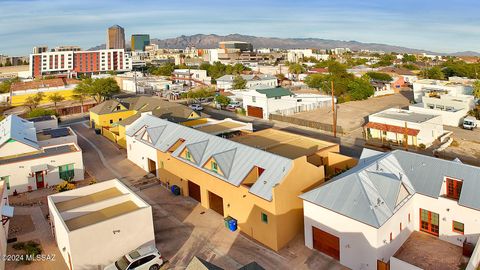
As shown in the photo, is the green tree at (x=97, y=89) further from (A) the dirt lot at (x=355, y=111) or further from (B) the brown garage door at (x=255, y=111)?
(A) the dirt lot at (x=355, y=111)

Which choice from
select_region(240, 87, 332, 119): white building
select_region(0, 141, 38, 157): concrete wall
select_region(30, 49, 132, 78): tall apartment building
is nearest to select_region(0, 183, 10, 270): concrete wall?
select_region(0, 141, 38, 157): concrete wall

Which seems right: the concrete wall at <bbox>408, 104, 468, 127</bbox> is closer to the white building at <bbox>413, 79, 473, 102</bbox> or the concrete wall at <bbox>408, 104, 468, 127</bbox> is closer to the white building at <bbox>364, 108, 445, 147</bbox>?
the white building at <bbox>364, 108, 445, 147</bbox>

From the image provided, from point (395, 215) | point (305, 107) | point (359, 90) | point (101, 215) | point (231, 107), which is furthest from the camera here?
point (359, 90)

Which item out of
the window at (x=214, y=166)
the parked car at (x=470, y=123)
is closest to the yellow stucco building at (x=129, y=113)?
the window at (x=214, y=166)

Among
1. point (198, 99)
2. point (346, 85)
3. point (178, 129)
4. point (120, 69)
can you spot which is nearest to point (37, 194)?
point (178, 129)

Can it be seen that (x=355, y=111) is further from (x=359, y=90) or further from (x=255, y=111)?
(x=255, y=111)

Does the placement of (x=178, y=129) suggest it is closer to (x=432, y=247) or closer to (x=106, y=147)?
(x=106, y=147)

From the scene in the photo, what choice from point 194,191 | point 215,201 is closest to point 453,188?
point 215,201
